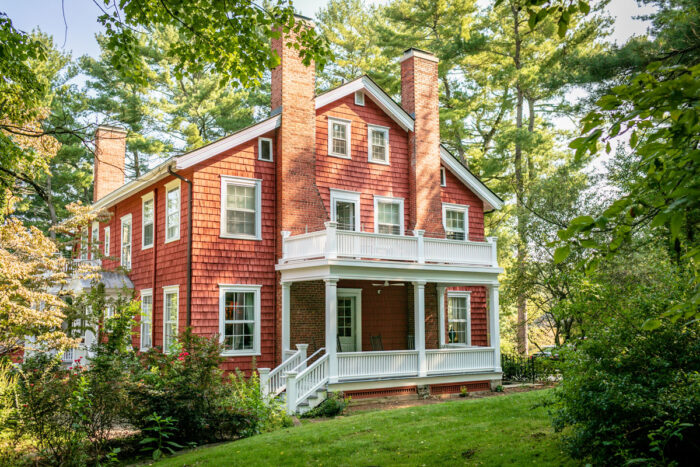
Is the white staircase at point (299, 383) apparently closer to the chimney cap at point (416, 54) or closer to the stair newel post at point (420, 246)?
the stair newel post at point (420, 246)

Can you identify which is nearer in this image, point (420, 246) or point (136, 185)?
point (420, 246)

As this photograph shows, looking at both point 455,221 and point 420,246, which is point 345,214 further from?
point 455,221

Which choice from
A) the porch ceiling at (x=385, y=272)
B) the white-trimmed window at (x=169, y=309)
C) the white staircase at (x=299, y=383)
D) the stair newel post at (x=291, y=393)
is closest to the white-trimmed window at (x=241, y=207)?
the porch ceiling at (x=385, y=272)

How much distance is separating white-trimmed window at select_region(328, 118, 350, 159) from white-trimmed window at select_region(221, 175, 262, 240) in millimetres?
2761

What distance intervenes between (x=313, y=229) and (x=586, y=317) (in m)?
10.5

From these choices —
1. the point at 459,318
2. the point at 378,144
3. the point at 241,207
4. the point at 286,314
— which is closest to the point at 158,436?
the point at 286,314

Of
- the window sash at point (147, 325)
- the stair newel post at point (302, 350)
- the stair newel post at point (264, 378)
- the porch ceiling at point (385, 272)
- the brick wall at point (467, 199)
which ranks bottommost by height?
the stair newel post at point (264, 378)

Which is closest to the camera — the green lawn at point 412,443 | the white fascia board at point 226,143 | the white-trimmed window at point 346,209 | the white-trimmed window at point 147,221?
the green lawn at point 412,443

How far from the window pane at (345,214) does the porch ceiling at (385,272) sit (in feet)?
8.98

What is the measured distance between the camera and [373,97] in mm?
19297

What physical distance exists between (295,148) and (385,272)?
4.61 metres

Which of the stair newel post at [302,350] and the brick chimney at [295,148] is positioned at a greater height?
the brick chimney at [295,148]

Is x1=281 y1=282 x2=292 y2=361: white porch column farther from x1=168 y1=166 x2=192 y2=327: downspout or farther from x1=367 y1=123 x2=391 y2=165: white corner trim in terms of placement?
x1=367 y1=123 x2=391 y2=165: white corner trim

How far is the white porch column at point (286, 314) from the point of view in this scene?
53.6 feet
